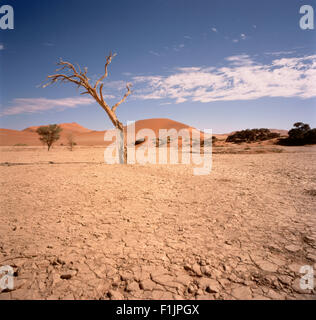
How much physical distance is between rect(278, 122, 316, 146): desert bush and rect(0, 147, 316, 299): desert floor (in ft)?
53.0

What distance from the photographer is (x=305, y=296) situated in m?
1.71

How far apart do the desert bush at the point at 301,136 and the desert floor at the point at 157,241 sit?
1617cm

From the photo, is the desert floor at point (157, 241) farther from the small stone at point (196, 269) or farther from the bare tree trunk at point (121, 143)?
the bare tree trunk at point (121, 143)

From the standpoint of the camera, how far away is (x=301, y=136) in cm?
1766

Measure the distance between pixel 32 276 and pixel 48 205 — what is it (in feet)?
6.97

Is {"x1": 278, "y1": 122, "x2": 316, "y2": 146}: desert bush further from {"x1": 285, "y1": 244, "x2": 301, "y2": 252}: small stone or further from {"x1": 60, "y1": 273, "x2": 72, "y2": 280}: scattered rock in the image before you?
{"x1": 60, "y1": 273, "x2": 72, "y2": 280}: scattered rock

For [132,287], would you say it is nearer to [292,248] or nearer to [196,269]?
[196,269]

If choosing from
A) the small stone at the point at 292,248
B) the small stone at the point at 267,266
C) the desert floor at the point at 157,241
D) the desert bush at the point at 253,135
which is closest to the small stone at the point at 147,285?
the desert floor at the point at 157,241

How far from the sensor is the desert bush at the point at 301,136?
17.5 m

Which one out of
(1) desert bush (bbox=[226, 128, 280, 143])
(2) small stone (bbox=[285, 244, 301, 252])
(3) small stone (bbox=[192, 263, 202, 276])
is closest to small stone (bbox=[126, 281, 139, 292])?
(3) small stone (bbox=[192, 263, 202, 276])

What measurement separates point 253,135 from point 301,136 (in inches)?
189
